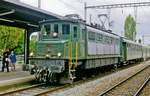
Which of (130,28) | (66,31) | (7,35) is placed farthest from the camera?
(130,28)

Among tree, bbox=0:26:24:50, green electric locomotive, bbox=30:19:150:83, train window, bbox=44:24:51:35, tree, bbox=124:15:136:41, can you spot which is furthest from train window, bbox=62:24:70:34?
tree, bbox=124:15:136:41

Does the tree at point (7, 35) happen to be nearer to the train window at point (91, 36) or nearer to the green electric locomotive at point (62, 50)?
the green electric locomotive at point (62, 50)

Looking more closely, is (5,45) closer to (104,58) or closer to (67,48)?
(104,58)

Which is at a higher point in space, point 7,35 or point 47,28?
point 7,35

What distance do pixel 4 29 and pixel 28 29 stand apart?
804 cm

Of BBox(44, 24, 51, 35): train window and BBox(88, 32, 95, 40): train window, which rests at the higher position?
BBox(44, 24, 51, 35): train window

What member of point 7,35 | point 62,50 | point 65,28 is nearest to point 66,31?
point 65,28

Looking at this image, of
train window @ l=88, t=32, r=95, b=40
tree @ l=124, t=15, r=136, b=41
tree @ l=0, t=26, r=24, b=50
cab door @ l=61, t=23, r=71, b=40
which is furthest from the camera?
tree @ l=124, t=15, r=136, b=41

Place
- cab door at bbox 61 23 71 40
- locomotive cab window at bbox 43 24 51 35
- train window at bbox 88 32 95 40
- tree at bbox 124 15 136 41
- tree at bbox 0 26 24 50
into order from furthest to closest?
1. tree at bbox 124 15 136 41
2. tree at bbox 0 26 24 50
3. train window at bbox 88 32 95 40
4. locomotive cab window at bbox 43 24 51 35
5. cab door at bbox 61 23 71 40

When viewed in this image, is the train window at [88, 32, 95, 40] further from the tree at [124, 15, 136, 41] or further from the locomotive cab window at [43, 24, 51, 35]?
the tree at [124, 15, 136, 41]

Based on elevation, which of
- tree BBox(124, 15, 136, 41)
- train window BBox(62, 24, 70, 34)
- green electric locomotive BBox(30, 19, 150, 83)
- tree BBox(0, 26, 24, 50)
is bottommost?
green electric locomotive BBox(30, 19, 150, 83)

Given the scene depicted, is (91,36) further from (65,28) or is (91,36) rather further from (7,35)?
(7,35)

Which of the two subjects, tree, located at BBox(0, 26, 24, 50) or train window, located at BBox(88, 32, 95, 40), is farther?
tree, located at BBox(0, 26, 24, 50)

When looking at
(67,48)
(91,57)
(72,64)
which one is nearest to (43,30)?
(67,48)
